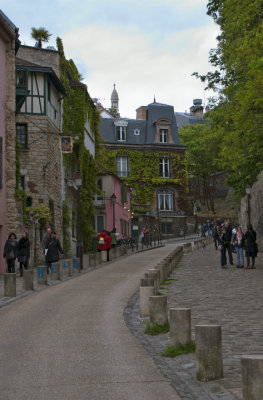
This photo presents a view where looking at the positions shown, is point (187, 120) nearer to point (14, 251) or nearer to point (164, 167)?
point (164, 167)

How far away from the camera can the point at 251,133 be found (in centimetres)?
1769

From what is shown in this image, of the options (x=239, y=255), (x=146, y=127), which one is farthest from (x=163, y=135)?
(x=239, y=255)

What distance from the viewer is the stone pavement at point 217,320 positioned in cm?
570

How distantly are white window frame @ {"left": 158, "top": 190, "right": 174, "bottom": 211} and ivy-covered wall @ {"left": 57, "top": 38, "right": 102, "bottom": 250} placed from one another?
2545cm

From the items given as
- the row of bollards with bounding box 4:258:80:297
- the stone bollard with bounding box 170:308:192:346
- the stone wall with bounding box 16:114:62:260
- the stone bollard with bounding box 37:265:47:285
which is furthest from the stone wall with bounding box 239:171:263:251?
the stone bollard with bounding box 170:308:192:346

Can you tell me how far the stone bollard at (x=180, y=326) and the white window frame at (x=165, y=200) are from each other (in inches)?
2249

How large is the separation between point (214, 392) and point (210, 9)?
65.9ft

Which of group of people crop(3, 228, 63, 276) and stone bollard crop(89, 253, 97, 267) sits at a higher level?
group of people crop(3, 228, 63, 276)

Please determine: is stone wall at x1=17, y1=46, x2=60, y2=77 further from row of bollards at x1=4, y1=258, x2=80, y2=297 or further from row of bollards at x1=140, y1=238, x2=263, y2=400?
row of bollards at x1=140, y1=238, x2=263, y2=400

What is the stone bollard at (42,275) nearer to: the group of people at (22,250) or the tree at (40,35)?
the group of people at (22,250)

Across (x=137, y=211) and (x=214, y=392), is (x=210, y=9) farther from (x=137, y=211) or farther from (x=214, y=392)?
(x=137, y=211)

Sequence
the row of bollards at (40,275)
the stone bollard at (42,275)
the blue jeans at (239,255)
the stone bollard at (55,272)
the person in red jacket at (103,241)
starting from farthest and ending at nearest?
1. the person in red jacket at (103,241)
2. the blue jeans at (239,255)
3. the stone bollard at (55,272)
4. the stone bollard at (42,275)
5. the row of bollards at (40,275)

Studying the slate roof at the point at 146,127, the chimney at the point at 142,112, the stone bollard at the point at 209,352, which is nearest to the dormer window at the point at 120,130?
the slate roof at the point at 146,127

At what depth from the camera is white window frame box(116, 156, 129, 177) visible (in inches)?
2544
